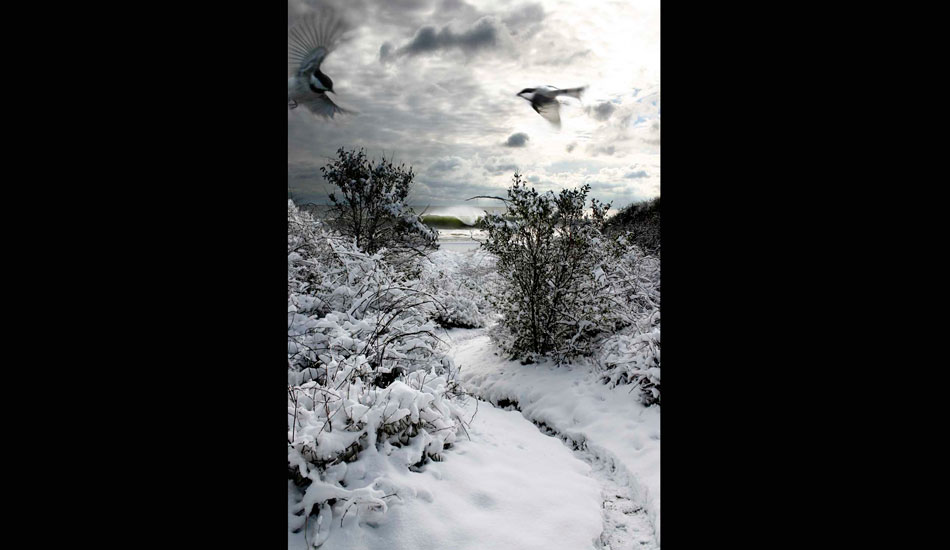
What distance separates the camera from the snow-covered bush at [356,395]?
7.55 ft

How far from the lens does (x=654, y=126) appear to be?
147 inches

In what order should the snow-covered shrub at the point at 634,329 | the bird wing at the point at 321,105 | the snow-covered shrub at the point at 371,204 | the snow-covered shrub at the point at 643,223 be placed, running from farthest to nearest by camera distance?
the snow-covered shrub at the point at 643,223 → the snow-covered shrub at the point at 371,204 → the snow-covered shrub at the point at 634,329 → the bird wing at the point at 321,105

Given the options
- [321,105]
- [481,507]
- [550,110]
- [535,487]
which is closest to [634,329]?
[550,110]

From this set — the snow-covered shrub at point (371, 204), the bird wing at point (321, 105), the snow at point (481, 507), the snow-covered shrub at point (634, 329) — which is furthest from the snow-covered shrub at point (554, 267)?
→ the bird wing at point (321, 105)

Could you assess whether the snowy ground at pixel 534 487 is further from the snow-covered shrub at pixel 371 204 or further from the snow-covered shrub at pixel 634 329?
the snow-covered shrub at pixel 371 204

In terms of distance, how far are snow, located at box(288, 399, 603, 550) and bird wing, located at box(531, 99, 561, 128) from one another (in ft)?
8.61

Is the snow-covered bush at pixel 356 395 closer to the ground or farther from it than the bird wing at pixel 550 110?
closer to the ground

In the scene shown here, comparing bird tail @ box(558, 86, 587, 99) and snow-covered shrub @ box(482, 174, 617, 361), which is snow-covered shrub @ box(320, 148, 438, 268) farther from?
bird tail @ box(558, 86, 587, 99)

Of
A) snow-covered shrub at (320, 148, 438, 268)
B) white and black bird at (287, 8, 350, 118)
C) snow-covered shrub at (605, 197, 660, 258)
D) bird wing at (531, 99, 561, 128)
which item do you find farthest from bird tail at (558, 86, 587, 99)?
snow-covered shrub at (605, 197, 660, 258)

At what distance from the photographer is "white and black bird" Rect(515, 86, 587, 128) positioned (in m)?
4.21

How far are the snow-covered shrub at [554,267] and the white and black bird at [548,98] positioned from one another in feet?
5.86
